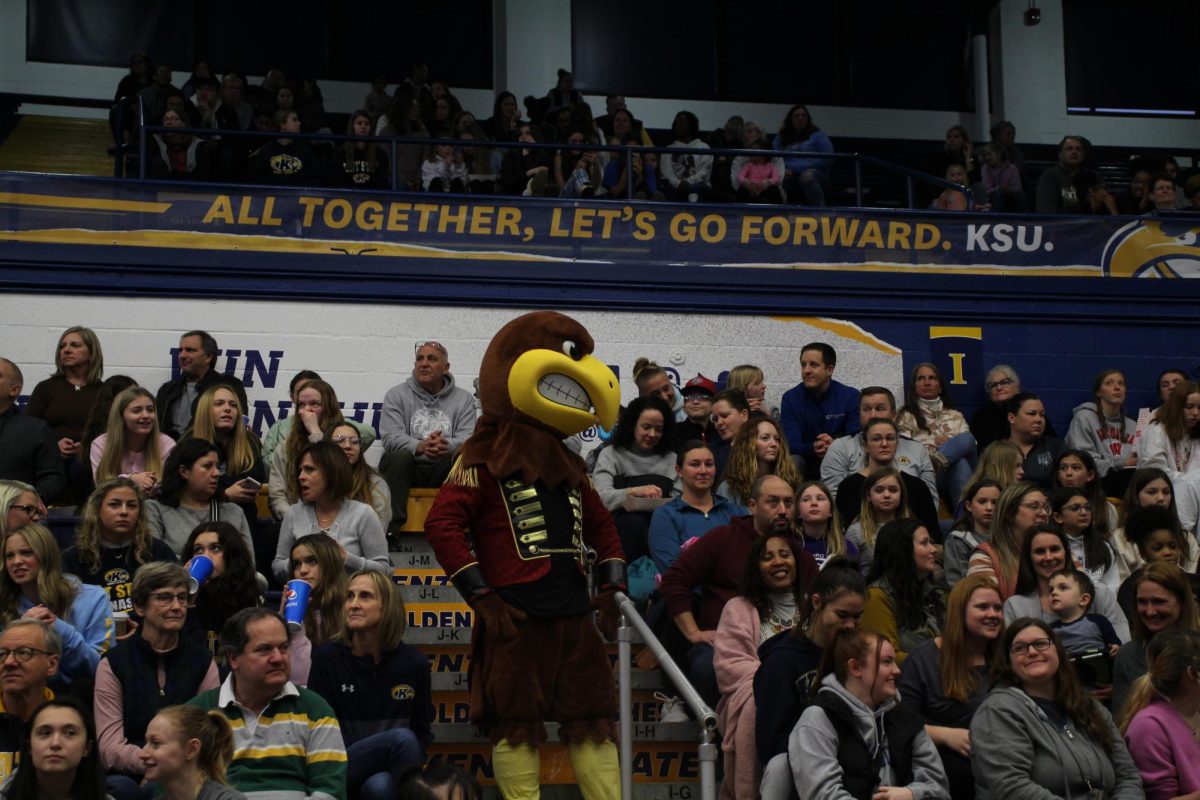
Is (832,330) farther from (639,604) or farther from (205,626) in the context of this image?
(205,626)

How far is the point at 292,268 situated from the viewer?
1197 centimetres

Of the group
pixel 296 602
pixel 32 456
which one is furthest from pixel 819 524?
pixel 32 456

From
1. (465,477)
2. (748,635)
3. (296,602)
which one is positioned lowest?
(748,635)

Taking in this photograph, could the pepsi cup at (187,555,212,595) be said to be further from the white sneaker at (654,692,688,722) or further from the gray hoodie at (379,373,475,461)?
the gray hoodie at (379,373,475,461)

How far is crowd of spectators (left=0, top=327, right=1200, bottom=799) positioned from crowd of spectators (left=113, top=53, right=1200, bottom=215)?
3.05m

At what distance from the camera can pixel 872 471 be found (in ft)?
30.3

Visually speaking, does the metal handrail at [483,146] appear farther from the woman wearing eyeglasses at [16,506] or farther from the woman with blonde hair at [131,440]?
the woman wearing eyeglasses at [16,506]

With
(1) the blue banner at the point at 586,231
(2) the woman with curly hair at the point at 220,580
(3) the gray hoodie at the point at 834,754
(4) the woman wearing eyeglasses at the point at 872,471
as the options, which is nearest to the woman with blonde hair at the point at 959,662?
(3) the gray hoodie at the point at 834,754

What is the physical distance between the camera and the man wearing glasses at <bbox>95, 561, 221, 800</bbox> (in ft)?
20.8

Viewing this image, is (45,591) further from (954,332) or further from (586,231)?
(954,332)

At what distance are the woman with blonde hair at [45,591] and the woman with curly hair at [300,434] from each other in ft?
6.53

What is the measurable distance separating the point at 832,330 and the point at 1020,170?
3879 millimetres

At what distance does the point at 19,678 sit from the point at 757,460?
414cm

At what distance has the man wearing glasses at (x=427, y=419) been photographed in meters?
9.76
